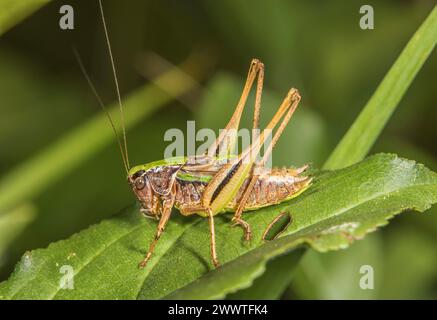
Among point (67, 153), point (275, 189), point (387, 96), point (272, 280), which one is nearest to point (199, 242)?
point (275, 189)

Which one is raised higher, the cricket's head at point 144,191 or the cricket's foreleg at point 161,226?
the cricket's head at point 144,191

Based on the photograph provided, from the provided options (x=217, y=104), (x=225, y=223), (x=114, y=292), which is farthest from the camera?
(x=217, y=104)

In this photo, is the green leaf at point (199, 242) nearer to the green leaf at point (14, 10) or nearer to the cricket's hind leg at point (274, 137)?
the cricket's hind leg at point (274, 137)

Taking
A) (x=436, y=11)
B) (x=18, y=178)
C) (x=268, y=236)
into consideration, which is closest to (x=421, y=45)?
(x=436, y=11)

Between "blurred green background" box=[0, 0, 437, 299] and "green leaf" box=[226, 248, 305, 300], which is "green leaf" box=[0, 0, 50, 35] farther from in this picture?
"blurred green background" box=[0, 0, 437, 299]

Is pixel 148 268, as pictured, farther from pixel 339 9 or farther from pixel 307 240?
pixel 339 9

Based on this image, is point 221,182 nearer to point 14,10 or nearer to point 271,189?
point 271,189

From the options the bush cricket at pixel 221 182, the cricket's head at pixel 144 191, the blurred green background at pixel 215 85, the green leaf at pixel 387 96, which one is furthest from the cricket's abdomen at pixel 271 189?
the blurred green background at pixel 215 85

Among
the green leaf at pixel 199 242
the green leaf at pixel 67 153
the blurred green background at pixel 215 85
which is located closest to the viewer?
the green leaf at pixel 199 242
